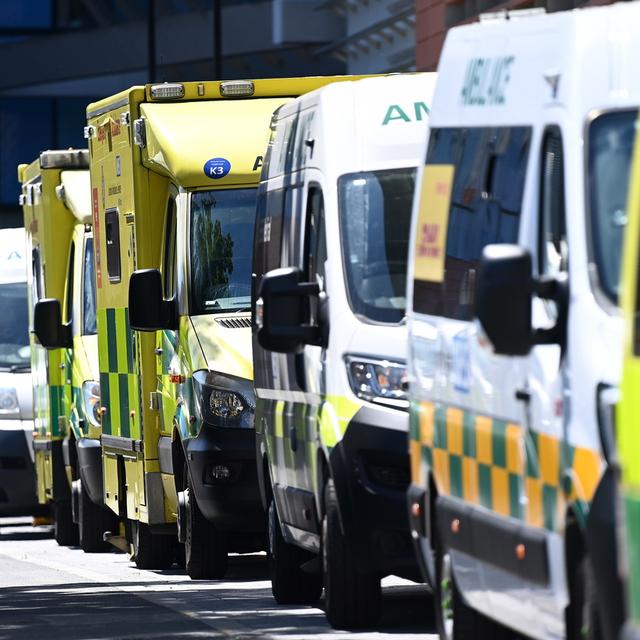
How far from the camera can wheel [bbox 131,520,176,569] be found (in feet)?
55.1

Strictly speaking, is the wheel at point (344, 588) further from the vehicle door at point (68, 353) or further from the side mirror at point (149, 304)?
the vehicle door at point (68, 353)

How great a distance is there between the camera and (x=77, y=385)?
19.7 meters

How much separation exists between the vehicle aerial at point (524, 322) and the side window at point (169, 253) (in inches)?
250

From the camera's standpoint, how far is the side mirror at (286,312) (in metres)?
11.4

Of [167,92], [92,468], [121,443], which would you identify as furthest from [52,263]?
[167,92]

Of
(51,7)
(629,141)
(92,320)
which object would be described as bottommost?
(92,320)

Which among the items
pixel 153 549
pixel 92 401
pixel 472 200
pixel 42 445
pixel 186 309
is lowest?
pixel 153 549

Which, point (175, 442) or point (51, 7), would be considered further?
point (51, 7)

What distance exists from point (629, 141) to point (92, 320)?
12622 mm

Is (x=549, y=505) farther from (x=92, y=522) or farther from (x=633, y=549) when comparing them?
(x=92, y=522)

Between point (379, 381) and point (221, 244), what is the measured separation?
171 inches

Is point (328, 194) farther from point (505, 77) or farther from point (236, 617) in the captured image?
point (505, 77)

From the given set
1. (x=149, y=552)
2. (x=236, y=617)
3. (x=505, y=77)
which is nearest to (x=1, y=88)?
(x=149, y=552)

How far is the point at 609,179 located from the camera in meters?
7.29
